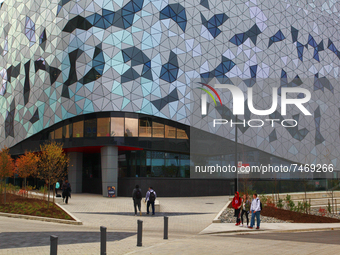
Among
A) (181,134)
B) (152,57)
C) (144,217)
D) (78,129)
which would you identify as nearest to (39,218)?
(144,217)

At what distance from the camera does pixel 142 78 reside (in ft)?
128

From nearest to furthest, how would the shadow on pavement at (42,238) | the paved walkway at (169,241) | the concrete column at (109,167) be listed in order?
the paved walkway at (169,241), the shadow on pavement at (42,238), the concrete column at (109,167)

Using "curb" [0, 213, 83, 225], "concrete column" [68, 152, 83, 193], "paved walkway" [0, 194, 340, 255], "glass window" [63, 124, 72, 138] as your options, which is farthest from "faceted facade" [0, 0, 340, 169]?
"paved walkway" [0, 194, 340, 255]

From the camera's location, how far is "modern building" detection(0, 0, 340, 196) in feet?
125

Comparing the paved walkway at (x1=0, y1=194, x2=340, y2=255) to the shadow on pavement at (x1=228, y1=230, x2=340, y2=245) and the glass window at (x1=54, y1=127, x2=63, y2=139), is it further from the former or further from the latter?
the glass window at (x1=54, y1=127, x2=63, y2=139)

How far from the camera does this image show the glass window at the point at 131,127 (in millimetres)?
37969

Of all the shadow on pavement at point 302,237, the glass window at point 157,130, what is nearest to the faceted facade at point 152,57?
the glass window at point 157,130

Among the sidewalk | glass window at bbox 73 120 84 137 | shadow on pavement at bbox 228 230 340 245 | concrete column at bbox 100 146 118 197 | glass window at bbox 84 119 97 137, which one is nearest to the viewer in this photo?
shadow on pavement at bbox 228 230 340 245

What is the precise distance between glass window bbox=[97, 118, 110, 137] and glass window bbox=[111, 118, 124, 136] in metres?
0.52

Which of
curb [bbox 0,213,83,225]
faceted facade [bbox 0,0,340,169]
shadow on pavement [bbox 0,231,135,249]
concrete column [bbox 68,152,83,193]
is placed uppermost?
faceted facade [bbox 0,0,340,169]

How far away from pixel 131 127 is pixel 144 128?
4.76 feet

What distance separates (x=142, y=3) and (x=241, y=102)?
634 inches

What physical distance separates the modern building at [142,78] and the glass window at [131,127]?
107 mm

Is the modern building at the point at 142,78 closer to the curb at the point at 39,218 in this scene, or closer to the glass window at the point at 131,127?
the glass window at the point at 131,127
